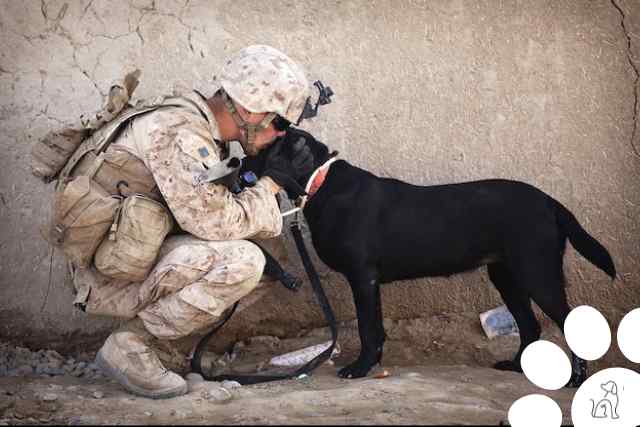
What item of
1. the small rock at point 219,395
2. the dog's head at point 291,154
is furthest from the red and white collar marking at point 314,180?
the small rock at point 219,395

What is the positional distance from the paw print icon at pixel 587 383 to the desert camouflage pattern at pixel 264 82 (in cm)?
145

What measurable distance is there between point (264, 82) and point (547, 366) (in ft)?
5.38

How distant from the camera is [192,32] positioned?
14.3 feet

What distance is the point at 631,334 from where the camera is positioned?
331cm

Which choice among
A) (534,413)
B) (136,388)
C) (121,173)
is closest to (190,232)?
(121,173)

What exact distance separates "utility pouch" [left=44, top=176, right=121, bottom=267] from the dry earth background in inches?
38.8

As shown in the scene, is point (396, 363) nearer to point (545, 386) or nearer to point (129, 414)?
point (545, 386)

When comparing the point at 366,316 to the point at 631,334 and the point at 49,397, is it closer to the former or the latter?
the point at 631,334

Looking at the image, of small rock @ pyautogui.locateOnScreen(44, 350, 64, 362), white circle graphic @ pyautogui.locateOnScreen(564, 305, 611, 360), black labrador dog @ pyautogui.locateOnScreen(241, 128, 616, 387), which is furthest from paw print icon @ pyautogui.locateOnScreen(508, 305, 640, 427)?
small rock @ pyautogui.locateOnScreen(44, 350, 64, 362)

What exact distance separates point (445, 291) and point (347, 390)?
4.12 ft

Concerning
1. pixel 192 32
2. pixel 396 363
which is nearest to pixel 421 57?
pixel 192 32

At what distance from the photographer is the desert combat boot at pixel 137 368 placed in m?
3.26

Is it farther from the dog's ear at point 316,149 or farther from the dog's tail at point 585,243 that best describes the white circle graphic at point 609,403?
the dog's ear at point 316,149

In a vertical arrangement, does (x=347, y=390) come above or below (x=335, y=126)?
below
